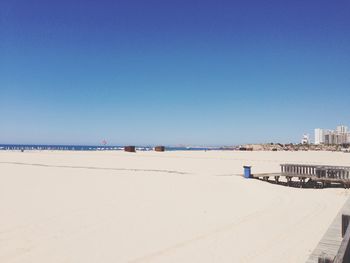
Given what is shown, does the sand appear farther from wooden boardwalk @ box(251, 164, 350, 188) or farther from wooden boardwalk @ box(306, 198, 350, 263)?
wooden boardwalk @ box(251, 164, 350, 188)

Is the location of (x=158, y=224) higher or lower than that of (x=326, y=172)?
lower

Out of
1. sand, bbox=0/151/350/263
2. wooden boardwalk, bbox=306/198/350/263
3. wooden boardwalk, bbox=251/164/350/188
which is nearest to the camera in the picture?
wooden boardwalk, bbox=306/198/350/263

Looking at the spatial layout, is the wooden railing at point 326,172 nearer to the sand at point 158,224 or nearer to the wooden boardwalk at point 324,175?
the wooden boardwalk at point 324,175

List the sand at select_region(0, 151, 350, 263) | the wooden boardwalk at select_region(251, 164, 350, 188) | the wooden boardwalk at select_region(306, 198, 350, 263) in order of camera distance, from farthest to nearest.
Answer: the wooden boardwalk at select_region(251, 164, 350, 188), the sand at select_region(0, 151, 350, 263), the wooden boardwalk at select_region(306, 198, 350, 263)

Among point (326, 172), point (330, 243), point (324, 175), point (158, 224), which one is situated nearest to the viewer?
point (330, 243)

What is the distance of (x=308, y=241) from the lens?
8180 mm

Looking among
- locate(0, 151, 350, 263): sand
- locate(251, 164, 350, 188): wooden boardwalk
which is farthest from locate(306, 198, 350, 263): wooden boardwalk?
locate(251, 164, 350, 188): wooden boardwalk

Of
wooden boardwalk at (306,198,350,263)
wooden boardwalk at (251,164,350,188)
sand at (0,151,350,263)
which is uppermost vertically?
wooden boardwalk at (306,198,350,263)

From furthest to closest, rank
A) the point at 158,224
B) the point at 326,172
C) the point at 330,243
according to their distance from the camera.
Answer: the point at 326,172
the point at 158,224
the point at 330,243

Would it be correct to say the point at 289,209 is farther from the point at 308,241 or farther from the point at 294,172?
the point at 294,172

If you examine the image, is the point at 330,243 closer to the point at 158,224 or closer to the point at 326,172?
the point at 158,224

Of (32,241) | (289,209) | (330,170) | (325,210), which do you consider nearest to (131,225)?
(32,241)

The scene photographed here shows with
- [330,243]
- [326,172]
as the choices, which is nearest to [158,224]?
[330,243]

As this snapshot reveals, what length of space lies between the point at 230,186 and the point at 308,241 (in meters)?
9.64
